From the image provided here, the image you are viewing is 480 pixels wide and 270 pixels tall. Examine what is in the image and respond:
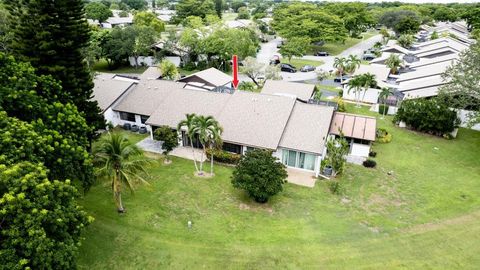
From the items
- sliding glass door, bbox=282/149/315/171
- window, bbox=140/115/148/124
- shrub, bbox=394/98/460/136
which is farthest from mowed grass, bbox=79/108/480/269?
window, bbox=140/115/148/124

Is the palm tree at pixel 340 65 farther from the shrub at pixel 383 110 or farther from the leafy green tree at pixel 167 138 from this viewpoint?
the leafy green tree at pixel 167 138

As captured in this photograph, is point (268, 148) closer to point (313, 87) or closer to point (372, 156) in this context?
point (372, 156)

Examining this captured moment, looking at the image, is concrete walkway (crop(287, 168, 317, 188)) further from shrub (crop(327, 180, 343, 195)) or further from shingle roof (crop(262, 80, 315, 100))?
shingle roof (crop(262, 80, 315, 100))

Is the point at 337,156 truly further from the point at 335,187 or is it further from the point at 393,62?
the point at 393,62

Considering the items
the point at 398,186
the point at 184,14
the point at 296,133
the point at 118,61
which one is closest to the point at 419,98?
the point at 398,186

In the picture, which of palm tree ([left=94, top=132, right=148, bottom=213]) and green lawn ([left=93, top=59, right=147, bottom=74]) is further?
green lawn ([left=93, top=59, right=147, bottom=74])

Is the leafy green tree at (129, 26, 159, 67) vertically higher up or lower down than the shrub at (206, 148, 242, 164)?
higher up
